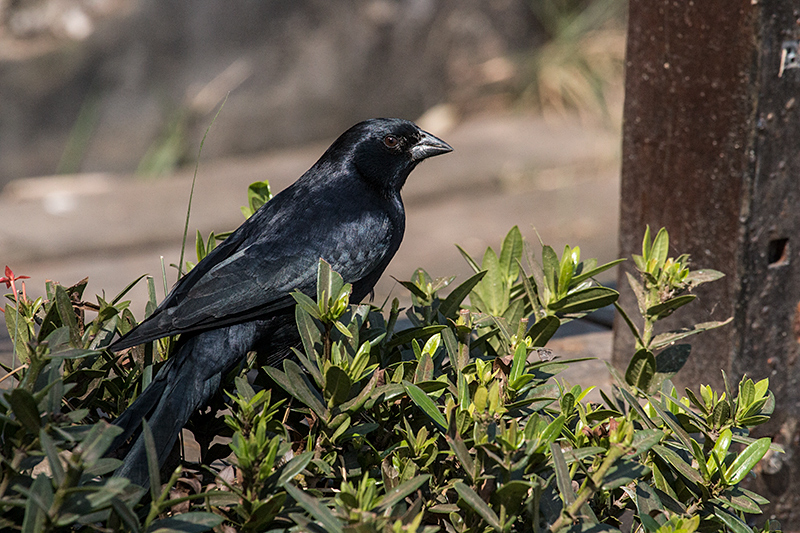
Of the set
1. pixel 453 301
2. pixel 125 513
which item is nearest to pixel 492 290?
pixel 453 301

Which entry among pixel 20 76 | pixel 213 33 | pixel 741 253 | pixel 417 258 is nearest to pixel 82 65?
pixel 20 76

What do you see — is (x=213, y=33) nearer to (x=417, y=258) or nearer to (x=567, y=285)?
(x=417, y=258)

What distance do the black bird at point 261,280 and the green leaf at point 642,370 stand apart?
2.13 ft

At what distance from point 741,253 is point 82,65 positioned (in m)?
4.98

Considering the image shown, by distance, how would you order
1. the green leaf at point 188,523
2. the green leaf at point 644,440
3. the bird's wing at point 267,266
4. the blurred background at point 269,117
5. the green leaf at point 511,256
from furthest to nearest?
the blurred background at point 269,117
the green leaf at point 511,256
the bird's wing at point 267,266
the green leaf at point 644,440
the green leaf at point 188,523

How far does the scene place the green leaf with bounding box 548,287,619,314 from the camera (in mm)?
1660

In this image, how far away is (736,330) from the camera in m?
2.08

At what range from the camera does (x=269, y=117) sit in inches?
259

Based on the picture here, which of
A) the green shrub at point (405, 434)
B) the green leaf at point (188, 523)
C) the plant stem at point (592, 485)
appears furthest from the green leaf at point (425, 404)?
the green leaf at point (188, 523)

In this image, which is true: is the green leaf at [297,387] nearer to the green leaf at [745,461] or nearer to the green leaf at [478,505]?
the green leaf at [478,505]

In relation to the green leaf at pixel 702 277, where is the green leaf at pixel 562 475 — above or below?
below

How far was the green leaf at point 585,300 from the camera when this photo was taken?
1.66 m

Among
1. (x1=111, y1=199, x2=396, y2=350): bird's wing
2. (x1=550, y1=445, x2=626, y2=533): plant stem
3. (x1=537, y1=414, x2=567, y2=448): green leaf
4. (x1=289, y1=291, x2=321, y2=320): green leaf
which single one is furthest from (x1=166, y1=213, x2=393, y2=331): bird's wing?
(x1=550, y1=445, x2=626, y2=533): plant stem

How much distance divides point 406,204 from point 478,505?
198 inches
